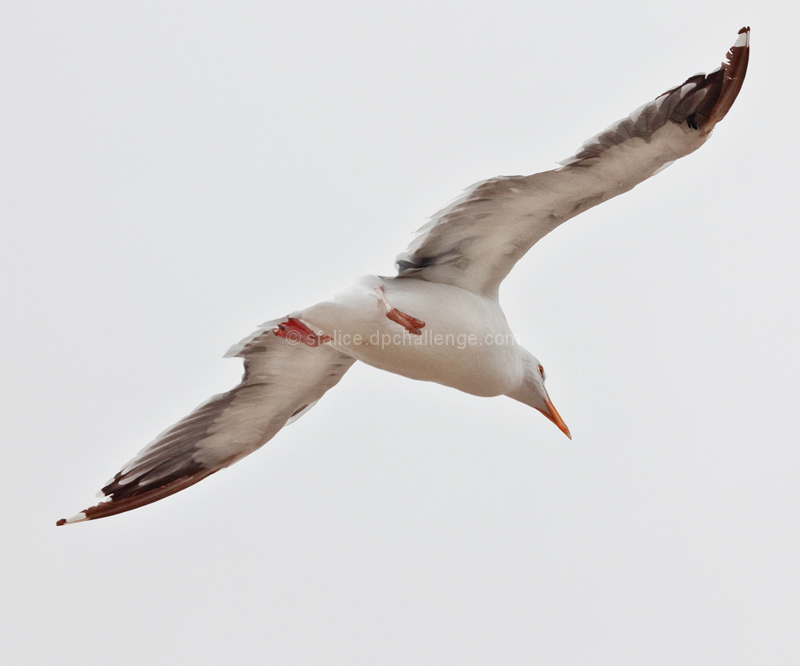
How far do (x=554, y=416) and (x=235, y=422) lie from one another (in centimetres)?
215

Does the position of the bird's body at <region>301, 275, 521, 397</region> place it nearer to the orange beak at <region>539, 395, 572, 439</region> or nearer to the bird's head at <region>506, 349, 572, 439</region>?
the bird's head at <region>506, 349, 572, 439</region>

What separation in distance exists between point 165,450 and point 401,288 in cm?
208

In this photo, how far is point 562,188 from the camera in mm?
6535

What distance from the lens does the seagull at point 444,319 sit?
6.16 meters

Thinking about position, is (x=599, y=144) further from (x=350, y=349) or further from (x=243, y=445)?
(x=243, y=445)

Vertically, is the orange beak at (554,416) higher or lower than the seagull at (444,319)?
lower

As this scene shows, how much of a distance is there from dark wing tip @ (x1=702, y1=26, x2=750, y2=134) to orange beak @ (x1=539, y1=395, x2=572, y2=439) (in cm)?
243

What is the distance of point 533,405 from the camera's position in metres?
7.85

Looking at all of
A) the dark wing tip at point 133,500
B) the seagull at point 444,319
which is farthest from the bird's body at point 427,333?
the dark wing tip at point 133,500

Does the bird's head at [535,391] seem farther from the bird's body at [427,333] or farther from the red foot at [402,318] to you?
the red foot at [402,318]

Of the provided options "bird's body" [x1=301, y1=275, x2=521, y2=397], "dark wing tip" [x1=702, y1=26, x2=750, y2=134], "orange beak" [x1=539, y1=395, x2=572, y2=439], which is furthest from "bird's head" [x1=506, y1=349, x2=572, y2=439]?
"dark wing tip" [x1=702, y1=26, x2=750, y2=134]

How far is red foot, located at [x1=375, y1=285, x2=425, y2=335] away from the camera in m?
6.62

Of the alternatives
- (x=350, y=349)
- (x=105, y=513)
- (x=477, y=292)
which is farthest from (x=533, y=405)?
(x=105, y=513)

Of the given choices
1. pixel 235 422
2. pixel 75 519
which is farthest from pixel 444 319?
pixel 75 519
